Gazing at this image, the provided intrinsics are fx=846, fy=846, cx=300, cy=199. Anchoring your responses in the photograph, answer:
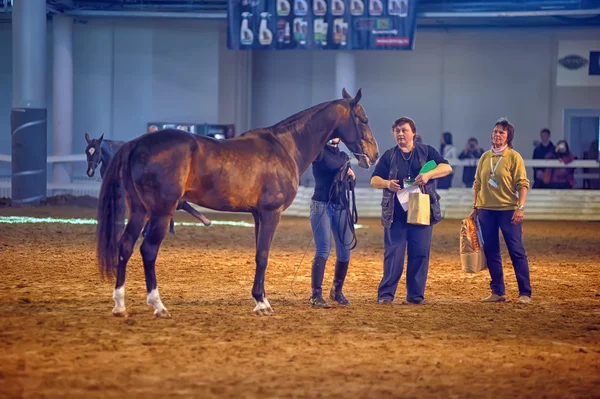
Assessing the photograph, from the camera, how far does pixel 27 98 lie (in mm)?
20109

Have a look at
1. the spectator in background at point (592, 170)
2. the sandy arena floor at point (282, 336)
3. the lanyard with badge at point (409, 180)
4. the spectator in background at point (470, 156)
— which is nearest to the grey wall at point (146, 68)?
the spectator in background at point (470, 156)

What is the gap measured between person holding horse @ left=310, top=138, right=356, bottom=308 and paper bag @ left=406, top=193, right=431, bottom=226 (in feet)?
1.98

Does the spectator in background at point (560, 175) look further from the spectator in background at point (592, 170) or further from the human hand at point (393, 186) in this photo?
the human hand at point (393, 186)

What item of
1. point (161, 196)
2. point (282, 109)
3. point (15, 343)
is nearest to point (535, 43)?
point (282, 109)

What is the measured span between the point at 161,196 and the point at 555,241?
9.30 metres

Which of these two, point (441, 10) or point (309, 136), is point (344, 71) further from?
point (309, 136)

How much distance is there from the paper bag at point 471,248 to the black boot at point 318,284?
1.54 m

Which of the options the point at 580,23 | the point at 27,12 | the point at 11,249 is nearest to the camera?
the point at 11,249

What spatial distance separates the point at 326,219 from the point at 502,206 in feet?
6.09

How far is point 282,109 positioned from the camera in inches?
1009

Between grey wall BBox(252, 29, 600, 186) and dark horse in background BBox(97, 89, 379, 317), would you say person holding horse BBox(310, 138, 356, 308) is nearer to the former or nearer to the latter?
dark horse in background BBox(97, 89, 379, 317)

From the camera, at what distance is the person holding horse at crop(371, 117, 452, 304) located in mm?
8312

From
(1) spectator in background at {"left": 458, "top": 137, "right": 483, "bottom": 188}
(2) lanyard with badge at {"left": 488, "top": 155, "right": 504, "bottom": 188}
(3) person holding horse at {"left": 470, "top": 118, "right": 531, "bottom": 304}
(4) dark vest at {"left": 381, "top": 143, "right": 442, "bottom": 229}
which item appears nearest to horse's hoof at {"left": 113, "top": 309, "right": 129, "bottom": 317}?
(4) dark vest at {"left": 381, "top": 143, "right": 442, "bottom": 229}

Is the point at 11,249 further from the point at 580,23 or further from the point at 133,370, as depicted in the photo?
the point at 580,23
